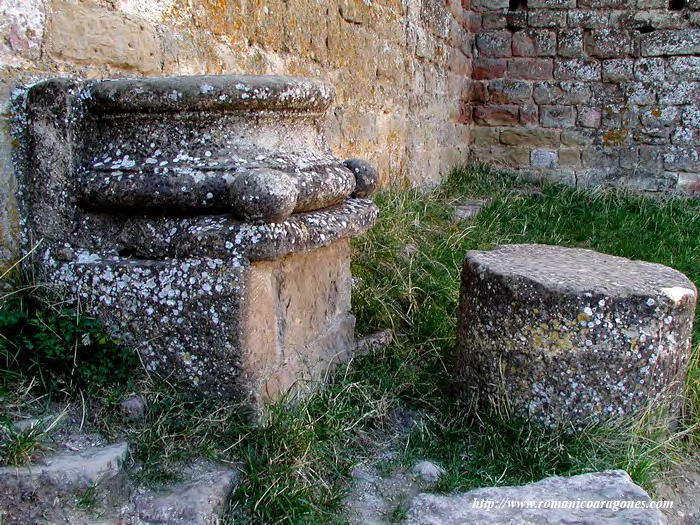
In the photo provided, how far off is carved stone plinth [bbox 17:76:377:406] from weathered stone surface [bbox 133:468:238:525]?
0.98 feet

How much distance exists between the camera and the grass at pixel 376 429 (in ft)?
6.56

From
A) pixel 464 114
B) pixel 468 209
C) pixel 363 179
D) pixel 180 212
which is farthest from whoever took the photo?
pixel 464 114

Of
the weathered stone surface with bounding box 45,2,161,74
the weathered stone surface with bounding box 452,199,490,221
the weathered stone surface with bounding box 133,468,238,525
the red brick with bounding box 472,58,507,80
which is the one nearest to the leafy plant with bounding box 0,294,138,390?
the weathered stone surface with bounding box 133,468,238,525

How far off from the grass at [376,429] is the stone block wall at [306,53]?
2.54ft

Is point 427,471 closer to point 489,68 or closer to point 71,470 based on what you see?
point 71,470

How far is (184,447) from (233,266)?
535 millimetres

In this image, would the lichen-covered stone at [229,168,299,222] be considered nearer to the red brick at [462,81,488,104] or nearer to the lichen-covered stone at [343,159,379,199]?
the lichen-covered stone at [343,159,379,199]

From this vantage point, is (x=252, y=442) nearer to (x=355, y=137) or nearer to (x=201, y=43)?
(x=201, y=43)

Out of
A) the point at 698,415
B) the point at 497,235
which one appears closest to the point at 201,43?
the point at 698,415

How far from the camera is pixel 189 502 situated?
1.85 m

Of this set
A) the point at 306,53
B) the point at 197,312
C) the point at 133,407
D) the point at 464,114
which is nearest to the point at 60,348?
the point at 133,407

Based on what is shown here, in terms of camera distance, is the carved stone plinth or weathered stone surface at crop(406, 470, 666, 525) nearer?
weathered stone surface at crop(406, 470, 666, 525)

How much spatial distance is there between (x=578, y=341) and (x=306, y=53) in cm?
236

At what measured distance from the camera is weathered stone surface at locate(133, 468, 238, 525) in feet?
5.97
